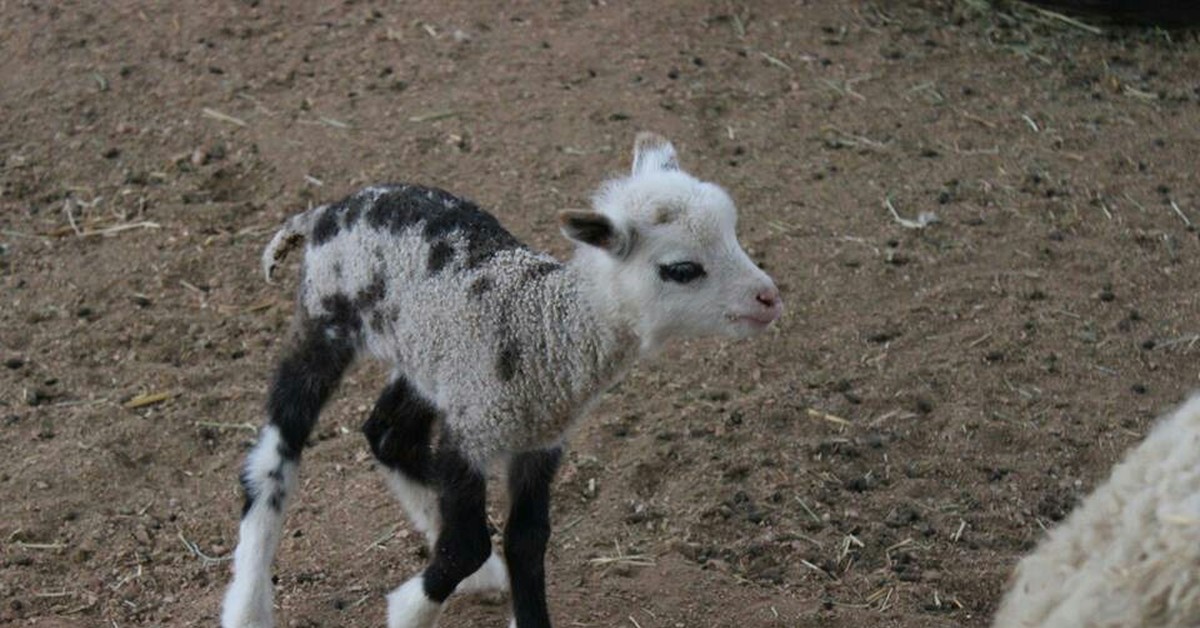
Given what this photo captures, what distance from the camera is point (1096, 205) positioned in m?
9.37

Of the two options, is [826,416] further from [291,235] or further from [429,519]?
[291,235]

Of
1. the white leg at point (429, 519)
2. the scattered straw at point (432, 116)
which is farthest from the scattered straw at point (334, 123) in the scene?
the white leg at point (429, 519)

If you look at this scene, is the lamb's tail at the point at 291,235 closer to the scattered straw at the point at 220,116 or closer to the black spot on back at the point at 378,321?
the black spot on back at the point at 378,321

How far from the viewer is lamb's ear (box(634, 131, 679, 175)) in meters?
5.72

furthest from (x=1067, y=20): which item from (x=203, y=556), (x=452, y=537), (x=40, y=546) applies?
(x=40, y=546)

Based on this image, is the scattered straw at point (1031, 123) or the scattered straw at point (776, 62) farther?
the scattered straw at point (776, 62)

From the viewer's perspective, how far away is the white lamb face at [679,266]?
5.30 m

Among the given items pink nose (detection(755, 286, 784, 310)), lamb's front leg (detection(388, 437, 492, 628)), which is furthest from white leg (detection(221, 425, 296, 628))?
pink nose (detection(755, 286, 784, 310))

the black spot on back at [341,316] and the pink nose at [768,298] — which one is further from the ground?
the pink nose at [768,298]

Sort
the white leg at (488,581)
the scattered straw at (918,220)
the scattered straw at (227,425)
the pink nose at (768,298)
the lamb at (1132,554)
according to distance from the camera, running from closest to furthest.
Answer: the lamb at (1132,554) < the pink nose at (768,298) < the white leg at (488,581) < the scattered straw at (227,425) < the scattered straw at (918,220)

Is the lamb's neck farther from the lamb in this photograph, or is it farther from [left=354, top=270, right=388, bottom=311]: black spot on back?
the lamb

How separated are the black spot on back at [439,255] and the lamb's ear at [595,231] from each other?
55 cm

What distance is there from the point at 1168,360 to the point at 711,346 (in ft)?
6.88

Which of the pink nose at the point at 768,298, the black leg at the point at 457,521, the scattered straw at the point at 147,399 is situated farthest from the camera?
the scattered straw at the point at 147,399
